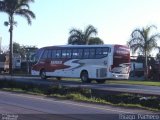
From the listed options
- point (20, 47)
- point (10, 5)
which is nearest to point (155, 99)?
point (10, 5)

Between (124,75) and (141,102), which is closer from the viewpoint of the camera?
(141,102)

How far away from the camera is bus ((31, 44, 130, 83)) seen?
38062 mm

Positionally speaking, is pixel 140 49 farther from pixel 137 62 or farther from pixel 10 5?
pixel 10 5

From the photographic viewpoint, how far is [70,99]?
2247 centimetres

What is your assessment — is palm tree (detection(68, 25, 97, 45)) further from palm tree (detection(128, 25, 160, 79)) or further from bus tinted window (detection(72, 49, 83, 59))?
bus tinted window (detection(72, 49, 83, 59))

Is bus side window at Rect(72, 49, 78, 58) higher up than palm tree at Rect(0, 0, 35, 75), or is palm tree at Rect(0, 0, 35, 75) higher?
palm tree at Rect(0, 0, 35, 75)

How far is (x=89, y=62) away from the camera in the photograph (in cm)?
3909

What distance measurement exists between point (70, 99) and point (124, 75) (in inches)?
675

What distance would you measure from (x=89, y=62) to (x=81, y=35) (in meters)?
31.8

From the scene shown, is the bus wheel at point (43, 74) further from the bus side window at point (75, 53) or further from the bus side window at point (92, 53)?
the bus side window at point (92, 53)

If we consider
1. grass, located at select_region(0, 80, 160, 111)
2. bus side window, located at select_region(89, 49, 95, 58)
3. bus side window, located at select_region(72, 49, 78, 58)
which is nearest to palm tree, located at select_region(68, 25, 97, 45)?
bus side window, located at select_region(72, 49, 78, 58)

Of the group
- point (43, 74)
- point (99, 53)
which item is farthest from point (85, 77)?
point (43, 74)

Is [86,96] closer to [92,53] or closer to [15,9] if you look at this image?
[92,53]

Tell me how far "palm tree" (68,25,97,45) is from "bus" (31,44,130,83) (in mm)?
27069
